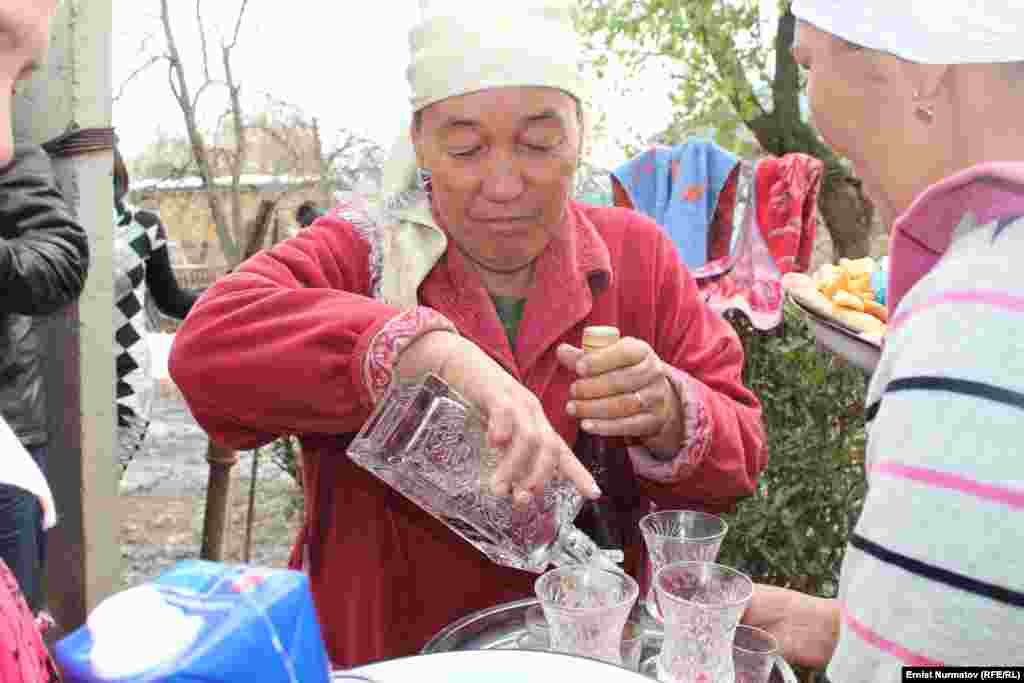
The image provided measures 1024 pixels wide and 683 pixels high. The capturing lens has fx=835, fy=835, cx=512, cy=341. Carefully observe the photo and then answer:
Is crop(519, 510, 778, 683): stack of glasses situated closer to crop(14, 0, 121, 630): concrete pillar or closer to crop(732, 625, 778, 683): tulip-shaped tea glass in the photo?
crop(732, 625, 778, 683): tulip-shaped tea glass

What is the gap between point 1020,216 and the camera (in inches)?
32.9

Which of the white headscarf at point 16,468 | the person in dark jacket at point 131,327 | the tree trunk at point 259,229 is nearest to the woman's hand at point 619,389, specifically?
the white headscarf at point 16,468

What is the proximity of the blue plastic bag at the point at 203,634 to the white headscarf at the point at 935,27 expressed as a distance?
866 mm

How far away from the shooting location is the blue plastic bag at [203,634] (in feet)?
1.36

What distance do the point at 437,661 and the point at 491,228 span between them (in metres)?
1.03

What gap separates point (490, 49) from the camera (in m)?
1.68

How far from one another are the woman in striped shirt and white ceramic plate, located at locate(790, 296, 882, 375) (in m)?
1.17

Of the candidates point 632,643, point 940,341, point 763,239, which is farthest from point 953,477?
point 763,239

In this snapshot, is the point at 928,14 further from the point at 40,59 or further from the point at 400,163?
the point at 400,163

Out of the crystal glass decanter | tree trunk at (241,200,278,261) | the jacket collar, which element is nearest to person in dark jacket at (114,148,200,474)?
tree trunk at (241,200,278,261)

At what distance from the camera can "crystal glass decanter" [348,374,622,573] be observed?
1360 mm

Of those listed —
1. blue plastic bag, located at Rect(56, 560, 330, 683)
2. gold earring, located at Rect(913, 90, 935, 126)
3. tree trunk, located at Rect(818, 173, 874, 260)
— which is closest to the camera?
blue plastic bag, located at Rect(56, 560, 330, 683)

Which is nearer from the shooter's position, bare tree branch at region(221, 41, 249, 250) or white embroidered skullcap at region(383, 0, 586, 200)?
white embroidered skullcap at region(383, 0, 586, 200)

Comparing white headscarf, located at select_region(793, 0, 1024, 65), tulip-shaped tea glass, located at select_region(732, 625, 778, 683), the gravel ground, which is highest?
white headscarf, located at select_region(793, 0, 1024, 65)
